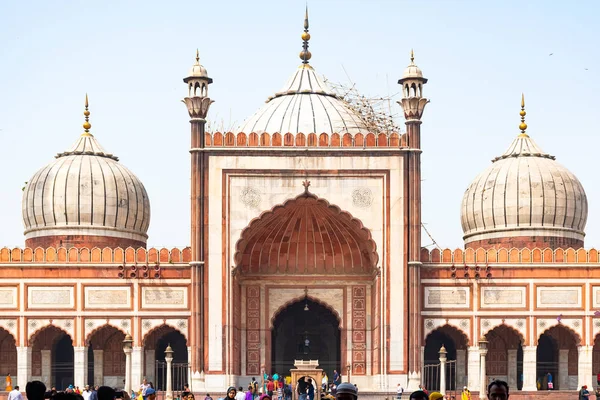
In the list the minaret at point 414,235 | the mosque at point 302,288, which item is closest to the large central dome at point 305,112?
the mosque at point 302,288

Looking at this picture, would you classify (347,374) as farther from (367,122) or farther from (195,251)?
(367,122)

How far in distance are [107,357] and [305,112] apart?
27.4 ft

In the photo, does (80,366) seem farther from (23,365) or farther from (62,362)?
(62,362)

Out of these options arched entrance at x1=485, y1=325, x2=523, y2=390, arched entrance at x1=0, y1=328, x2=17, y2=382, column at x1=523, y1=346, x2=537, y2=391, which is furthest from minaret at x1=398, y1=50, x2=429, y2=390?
arched entrance at x1=0, y1=328, x2=17, y2=382

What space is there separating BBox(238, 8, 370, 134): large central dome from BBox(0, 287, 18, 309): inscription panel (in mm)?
7487

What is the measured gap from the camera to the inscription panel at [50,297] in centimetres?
3136

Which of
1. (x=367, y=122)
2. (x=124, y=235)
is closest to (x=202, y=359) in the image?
(x=124, y=235)

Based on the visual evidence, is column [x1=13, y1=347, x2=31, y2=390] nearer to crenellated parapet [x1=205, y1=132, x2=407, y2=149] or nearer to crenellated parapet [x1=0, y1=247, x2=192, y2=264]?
crenellated parapet [x1=0, y1=247, x2=192, y2=264]

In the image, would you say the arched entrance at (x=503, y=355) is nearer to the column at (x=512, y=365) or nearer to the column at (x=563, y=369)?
the column at (x=512, y=365)

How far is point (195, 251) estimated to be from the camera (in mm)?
30625

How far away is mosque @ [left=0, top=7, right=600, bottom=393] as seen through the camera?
3070 centimetres

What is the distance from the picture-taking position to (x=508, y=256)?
31703 mm

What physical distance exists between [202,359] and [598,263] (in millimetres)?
10028

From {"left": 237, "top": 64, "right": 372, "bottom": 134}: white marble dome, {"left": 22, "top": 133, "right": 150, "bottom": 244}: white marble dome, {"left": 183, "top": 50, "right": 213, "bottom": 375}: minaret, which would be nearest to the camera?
{"left": 183, "top": 50, "right": 213, "bottom": 375}: minaret
